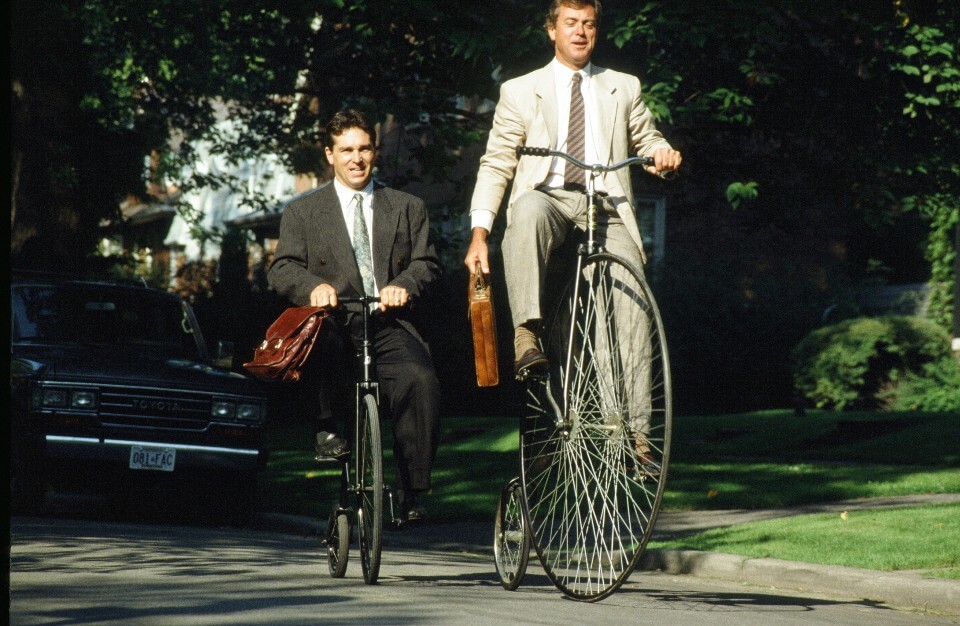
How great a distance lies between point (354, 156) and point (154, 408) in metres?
5.15

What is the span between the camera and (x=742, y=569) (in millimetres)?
9062

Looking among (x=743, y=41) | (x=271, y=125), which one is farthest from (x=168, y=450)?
(x=271, y=125)

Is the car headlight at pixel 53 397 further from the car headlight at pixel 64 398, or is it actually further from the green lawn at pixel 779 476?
the green lawn at pixel 779 476

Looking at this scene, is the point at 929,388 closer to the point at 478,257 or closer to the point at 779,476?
the point at 779,476

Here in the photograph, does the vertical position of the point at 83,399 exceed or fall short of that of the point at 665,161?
it falls short

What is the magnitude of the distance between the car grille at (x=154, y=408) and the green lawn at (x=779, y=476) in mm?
1373

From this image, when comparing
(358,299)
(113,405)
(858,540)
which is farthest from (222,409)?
(358,299)

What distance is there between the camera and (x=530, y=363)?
666 centimetres

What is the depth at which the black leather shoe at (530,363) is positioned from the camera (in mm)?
6645

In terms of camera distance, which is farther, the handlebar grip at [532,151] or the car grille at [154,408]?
the car grille at [154,408]

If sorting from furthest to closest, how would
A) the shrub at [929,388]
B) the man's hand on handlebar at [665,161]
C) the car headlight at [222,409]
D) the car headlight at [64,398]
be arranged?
1. the shrub at [929,388]
2. the car headlight at [222,409]
3. the car headlight at [64,398]
4. the man's hand on handlebar at [665,161]

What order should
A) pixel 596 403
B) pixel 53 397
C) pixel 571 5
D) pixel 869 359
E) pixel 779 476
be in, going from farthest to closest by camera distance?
pixel 869 359 → pixel 779 476 → pixel 53 397 → pixel 571 5 → pixel 596 403

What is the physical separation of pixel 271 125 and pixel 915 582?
1990 cm

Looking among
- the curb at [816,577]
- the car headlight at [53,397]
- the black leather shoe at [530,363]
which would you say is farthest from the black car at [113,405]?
the black leather shoe at [530,363]
